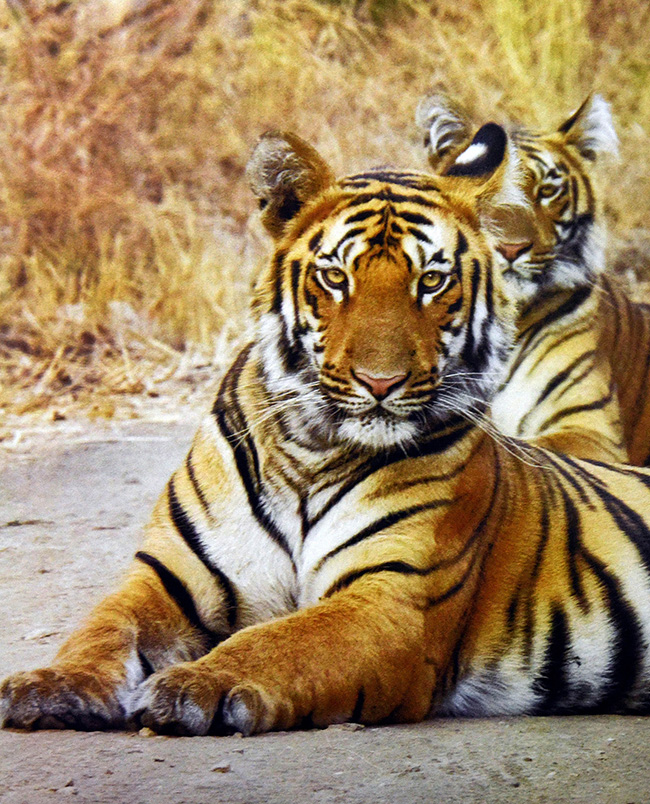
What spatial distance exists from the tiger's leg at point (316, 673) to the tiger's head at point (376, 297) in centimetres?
38

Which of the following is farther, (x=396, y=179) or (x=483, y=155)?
(x=483, y=155)

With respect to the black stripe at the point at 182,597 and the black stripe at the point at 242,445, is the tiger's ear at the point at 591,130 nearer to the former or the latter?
the black stripe at the point at 242,445

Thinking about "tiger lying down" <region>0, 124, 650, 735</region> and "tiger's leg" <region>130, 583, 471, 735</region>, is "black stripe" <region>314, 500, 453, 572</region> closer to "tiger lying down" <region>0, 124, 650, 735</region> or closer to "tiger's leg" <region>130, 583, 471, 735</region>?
"tiger lying down" <region>0, 124, 650, 735</region>

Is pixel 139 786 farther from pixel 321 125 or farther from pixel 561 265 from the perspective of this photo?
pixel 321 125

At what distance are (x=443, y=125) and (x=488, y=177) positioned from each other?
165cm

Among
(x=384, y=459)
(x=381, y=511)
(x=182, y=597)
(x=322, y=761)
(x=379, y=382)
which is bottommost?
(x=322, y=761)

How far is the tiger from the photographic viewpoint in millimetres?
4402

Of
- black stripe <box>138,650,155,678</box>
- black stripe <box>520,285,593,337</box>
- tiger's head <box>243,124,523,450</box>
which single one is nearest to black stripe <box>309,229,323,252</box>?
tiger's head <box>243,124,523,450</box>

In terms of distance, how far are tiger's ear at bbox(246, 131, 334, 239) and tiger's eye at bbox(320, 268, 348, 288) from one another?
0.67 ft

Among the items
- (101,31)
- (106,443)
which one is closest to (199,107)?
(101,31)

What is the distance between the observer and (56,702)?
2248 millimetres

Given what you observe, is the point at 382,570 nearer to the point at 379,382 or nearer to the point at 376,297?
the point at 379,382

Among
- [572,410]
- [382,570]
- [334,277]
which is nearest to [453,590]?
[382,570]

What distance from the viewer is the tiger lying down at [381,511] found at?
2494mm
